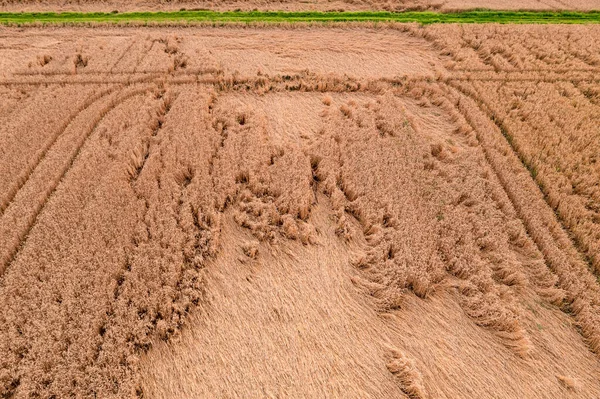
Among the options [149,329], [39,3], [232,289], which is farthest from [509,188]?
[39,3]

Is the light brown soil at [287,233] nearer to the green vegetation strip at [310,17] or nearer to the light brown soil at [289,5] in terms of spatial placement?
the green vegetation strip at [310,17]

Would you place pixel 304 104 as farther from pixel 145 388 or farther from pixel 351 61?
pixel 145 388

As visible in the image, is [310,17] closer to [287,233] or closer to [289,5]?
[289,5]

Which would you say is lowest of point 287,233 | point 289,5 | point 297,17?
point 287,233

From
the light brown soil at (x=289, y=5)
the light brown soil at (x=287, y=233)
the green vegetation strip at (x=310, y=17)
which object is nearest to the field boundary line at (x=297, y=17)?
the green vegetation strip at (x=310, y=17)

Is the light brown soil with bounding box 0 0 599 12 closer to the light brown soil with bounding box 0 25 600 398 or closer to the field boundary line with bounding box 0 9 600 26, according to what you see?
the field boundary line with bounding box 0 9 600 26

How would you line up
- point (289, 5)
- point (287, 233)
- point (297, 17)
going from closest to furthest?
point (287, 233), point (297, 17), point (289, 5)

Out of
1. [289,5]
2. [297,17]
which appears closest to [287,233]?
[297,17]
